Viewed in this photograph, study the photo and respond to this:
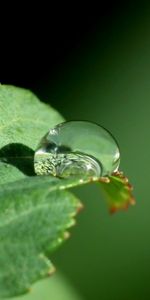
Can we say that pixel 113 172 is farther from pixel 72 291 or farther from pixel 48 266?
pixel 72 291

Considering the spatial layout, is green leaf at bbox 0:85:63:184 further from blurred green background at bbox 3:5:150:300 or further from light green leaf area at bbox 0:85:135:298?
blurred green background at bbox 3:5:150:300

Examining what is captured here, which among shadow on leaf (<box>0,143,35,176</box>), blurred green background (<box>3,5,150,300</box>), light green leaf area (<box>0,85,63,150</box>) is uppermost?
light green leaf area (<box>0,85,63,150</box>)

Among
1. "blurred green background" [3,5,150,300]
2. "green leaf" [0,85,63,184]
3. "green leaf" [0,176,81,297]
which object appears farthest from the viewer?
"blurred green background" [3,5,150,300]

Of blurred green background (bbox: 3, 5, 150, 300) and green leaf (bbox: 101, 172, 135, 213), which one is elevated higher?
green leaf (bbox: 101, 172, 135, 213)

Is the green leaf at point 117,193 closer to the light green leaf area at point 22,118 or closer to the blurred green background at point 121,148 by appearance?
the light green leaf area at point 22,118

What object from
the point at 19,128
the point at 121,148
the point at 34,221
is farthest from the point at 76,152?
the point at 121,148

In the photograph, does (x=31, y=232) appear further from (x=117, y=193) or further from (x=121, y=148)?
(x=121, y=148)

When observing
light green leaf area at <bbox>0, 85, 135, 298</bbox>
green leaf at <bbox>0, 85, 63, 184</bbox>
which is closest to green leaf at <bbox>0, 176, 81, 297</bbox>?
light green leaf area at <bbox>0, 85, 135, 298</bbox>
